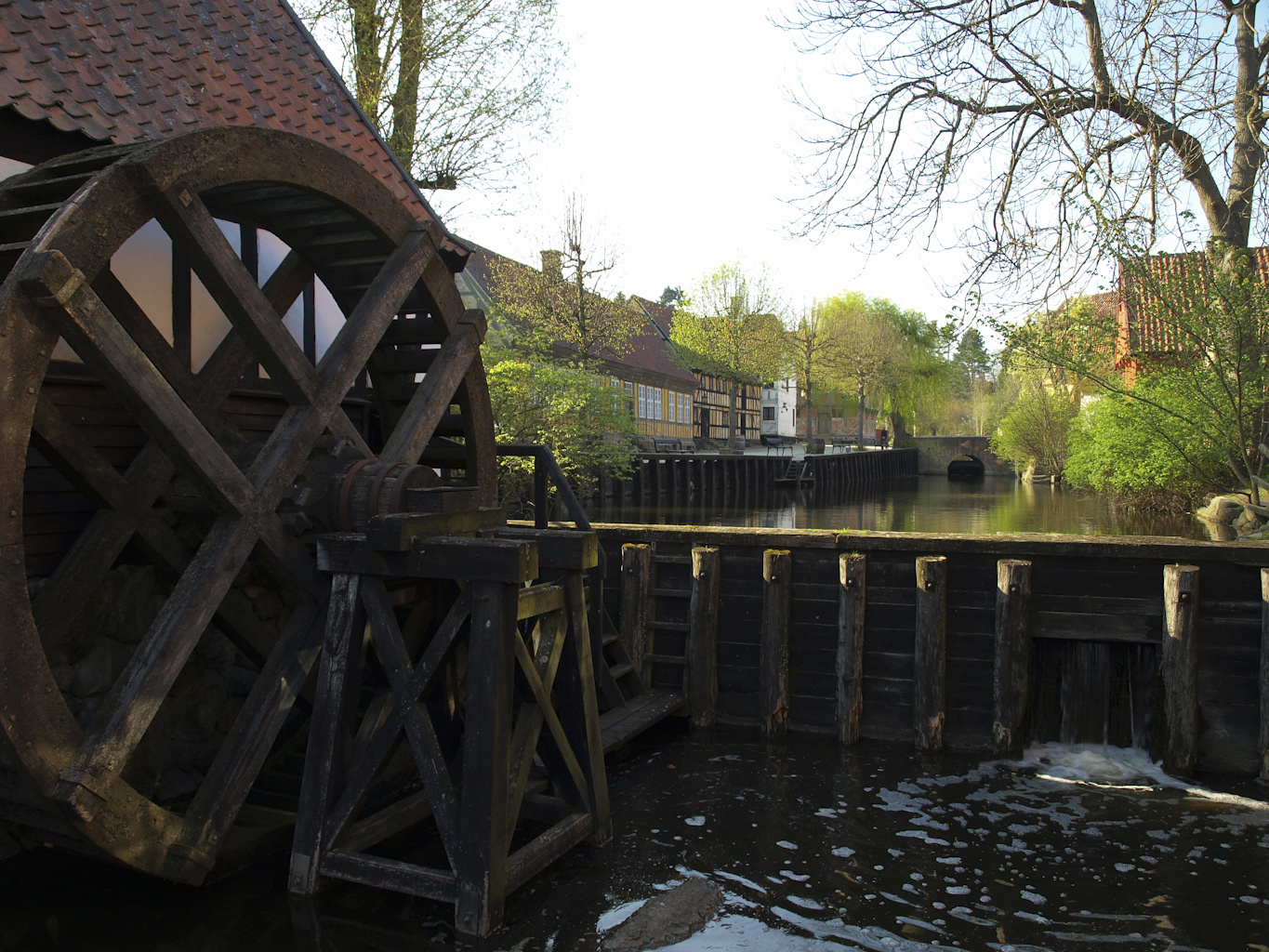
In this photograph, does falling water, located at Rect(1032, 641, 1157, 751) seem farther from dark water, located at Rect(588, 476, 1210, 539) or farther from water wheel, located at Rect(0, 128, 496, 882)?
dark water, located at Rect(588, 476, 1210, 539)

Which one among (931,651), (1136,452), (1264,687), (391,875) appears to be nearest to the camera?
(391,875)

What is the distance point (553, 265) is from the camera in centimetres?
2758

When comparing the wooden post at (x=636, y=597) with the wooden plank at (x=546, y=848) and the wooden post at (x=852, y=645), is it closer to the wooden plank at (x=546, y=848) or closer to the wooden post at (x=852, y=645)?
the wooden post at (x=852, y=645)

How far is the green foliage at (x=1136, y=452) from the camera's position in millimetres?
17031

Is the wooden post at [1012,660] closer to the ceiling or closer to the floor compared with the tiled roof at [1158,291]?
closer to the floor

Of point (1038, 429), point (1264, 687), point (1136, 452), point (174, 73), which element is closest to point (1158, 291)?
point (1264, 687)

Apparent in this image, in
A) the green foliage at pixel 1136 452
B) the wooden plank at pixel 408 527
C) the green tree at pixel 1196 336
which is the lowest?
the wooden plank at pixel 408 527

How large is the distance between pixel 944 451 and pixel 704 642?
179 ft

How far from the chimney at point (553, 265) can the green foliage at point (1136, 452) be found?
587 inches

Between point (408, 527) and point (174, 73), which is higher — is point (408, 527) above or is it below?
below

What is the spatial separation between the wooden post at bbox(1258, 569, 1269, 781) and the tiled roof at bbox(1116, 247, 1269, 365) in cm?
626

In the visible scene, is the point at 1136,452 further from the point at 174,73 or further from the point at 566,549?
the point at 174,73

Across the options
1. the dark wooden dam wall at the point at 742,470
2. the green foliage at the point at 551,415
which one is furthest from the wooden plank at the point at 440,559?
the dark wooden dam wall at the point at 742,470

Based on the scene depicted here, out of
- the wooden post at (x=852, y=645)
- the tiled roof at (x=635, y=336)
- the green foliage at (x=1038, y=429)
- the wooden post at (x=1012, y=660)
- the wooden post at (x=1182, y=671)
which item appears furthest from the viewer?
the green foliage at (x=1038, y=429)
